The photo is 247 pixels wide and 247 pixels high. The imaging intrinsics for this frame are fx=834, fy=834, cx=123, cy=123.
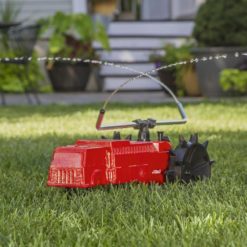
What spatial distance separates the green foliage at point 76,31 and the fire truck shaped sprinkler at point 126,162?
30.1 ft

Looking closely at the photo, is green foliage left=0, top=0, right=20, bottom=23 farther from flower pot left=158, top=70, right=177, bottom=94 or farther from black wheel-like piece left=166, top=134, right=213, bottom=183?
black wheel-like piece left=166, top=134, right=213, bottom=183

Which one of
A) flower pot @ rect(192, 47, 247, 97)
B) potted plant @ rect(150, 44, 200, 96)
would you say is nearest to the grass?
flower pot @ rect(192, 47, 247, 97)

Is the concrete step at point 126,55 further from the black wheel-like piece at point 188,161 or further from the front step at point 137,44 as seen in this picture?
the black wheel-like piece at point 188,161

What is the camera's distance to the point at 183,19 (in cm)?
1371

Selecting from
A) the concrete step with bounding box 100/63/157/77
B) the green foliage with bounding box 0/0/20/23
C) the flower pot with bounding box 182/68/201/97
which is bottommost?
the flower pot with bounding box 182/68/201/97

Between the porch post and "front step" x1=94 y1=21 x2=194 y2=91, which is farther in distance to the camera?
the porch post

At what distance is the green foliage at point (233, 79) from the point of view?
1008cm

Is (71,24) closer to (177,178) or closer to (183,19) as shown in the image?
(183,19)

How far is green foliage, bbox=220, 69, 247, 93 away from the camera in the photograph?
10078 millimetres

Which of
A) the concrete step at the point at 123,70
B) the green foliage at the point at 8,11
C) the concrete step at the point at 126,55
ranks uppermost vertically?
the green foliage at the point at 8,11

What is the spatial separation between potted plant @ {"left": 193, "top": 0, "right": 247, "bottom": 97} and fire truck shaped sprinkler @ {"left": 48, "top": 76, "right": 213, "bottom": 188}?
6948mm

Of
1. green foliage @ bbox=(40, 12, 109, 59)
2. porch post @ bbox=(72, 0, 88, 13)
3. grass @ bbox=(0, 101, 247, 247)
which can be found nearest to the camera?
grass @ bbox=(0, 101, 247, 247)

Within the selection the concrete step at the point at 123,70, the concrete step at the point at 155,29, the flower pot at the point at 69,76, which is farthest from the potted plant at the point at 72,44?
the concrete step at the point at 155,29

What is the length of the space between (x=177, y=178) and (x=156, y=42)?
10134mm
